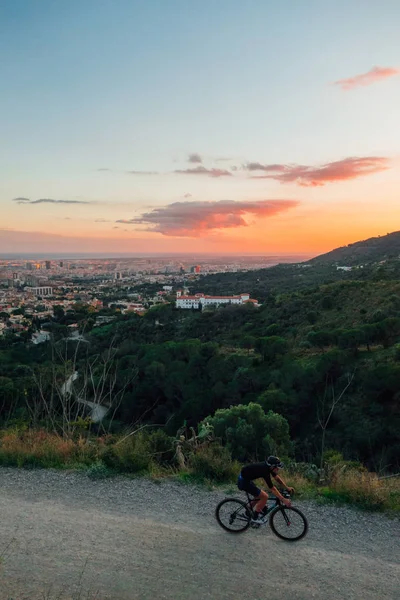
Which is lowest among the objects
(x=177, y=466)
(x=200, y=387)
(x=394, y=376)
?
(x=200, y=387)

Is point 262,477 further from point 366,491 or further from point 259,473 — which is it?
point 366,491

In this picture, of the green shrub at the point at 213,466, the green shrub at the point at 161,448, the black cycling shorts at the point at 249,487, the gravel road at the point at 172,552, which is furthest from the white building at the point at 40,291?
the black cycling shorts at the point at 249,487

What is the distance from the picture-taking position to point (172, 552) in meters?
3.27

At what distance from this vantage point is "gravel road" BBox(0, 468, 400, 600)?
114 inches

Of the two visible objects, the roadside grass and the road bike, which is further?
the roadside grass

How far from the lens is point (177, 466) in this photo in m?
5.05

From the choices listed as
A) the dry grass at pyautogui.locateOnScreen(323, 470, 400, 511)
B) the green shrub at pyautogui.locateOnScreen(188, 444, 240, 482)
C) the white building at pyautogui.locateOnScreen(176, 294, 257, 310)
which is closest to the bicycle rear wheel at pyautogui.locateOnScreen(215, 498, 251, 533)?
the green shrub at pyautogui.locateOnScreen(188, 444, 240, 482)

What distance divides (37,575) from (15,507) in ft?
3.79

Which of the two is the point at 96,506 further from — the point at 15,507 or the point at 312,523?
the point at 312,523

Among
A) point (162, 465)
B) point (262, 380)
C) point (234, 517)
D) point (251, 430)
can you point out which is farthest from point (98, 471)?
point (262, 380)

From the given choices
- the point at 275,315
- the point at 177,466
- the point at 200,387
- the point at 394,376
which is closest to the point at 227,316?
the point at 275,315

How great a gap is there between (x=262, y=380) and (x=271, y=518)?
1427 cm

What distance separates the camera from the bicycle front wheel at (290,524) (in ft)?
11.5

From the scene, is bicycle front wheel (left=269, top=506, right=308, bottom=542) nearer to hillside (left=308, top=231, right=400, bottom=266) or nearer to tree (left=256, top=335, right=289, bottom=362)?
tree (left=256, top=335, right=289, bottom=362)
